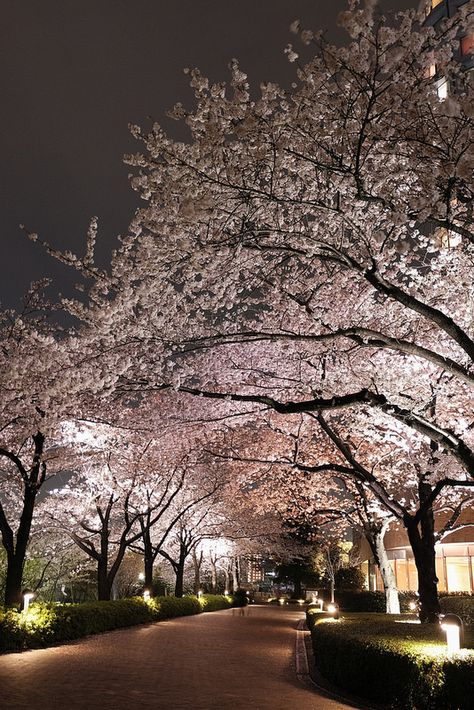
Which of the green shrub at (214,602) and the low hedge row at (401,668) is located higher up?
the low hedge row at (401,668)

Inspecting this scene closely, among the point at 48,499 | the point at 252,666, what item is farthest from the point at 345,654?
the point at 48,499

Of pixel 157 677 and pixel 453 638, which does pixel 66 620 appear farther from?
pixel 453 638

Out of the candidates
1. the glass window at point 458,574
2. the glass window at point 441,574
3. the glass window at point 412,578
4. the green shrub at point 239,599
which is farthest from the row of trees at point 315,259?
the green shrub at point 239,599

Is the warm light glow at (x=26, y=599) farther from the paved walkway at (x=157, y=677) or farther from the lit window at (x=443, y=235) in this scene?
the lit window at (x=443, y=235)

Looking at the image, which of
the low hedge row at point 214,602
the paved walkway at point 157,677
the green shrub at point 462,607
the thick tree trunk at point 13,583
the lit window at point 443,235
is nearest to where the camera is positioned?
the paved walkway at point 157,677

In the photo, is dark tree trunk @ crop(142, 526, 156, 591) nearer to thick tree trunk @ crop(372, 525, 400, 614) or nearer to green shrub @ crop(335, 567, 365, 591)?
thick tree trunk @ crop(372, 525, 400, 614)

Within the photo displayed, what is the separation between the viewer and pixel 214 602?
Answer: 3231 centimetres

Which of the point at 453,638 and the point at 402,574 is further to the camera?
the point at 402,574

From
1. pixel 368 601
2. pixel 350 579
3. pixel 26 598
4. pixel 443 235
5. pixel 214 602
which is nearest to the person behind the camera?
pixel 443 235

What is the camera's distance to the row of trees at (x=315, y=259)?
225 inches

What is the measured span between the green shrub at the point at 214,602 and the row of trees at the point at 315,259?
57.7 ft

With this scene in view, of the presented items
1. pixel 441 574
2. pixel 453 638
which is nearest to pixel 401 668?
pixel 453 638

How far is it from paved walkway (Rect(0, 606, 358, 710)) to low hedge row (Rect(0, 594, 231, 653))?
447 millimetres

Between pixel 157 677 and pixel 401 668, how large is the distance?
4.26 metres
